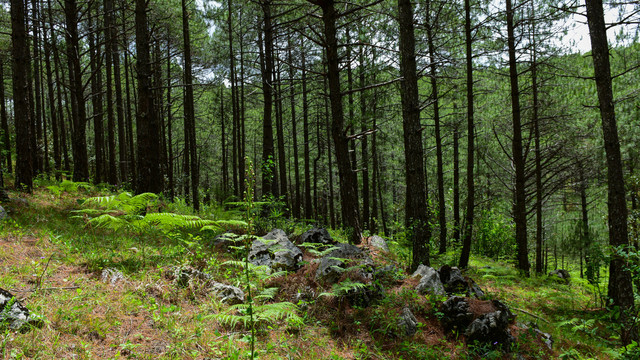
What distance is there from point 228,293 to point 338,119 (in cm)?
405

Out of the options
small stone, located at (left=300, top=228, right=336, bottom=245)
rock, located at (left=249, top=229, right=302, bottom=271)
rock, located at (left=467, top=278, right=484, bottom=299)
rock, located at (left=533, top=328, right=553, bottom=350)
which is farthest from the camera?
small stone, located at (left=300, top=228, right=336, bottom=245)

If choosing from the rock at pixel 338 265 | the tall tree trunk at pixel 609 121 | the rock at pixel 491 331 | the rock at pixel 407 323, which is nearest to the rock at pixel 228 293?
the rock at pixel 338 265

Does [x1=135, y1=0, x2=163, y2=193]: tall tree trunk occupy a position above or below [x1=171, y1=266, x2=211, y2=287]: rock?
above

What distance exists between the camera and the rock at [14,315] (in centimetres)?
242

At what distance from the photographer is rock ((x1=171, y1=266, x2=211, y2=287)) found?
12.7 ft

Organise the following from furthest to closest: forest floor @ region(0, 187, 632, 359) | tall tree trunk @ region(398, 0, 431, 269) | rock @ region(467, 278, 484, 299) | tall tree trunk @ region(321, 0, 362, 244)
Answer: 1. tall tree trunk @ region(321, 0, 362, 244)
2. tall tree trunk @ region(398, 0, 431, 269)
3. rock @ region(467, 278, 484, 299)
4. forest floor @ region(0, 187, 632, 359)

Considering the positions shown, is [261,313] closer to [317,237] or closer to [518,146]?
[317,237]

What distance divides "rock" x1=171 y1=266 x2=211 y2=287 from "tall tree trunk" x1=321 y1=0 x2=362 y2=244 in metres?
3.28

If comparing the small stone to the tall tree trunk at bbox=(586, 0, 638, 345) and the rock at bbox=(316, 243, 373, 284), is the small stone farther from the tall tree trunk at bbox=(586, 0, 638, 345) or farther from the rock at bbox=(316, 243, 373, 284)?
the tall tree trunk at bbox=(586, 0, 638, 345)

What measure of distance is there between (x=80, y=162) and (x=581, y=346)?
13.2 meters

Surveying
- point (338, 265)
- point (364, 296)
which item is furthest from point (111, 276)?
point (364, 296)

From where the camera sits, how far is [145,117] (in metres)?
6.60

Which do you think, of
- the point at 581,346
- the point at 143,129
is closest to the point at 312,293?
the point at 581,346

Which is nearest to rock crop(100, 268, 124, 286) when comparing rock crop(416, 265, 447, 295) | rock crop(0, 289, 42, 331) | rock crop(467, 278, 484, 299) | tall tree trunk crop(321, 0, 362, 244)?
rock crop(0, 289, 42, 331)
